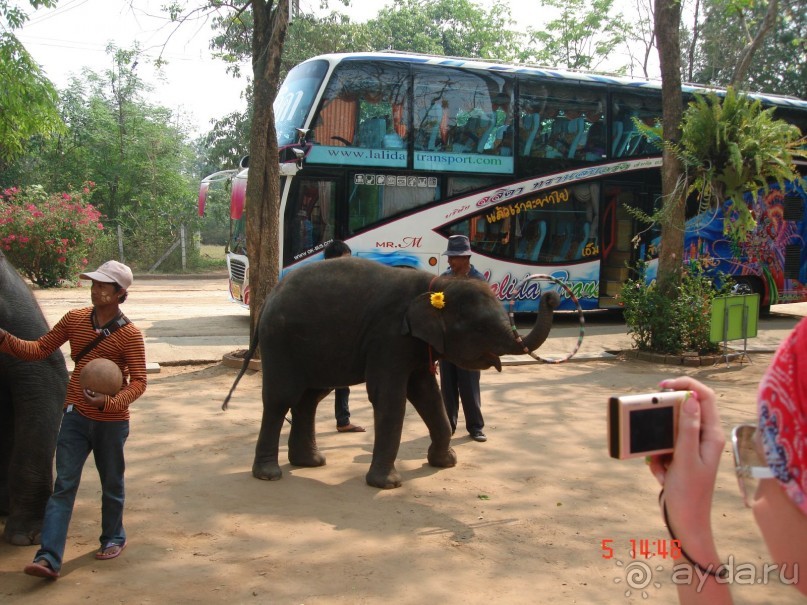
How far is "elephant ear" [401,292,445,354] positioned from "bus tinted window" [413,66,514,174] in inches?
324

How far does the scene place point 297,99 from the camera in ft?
42.6

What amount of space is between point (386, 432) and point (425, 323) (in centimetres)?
81

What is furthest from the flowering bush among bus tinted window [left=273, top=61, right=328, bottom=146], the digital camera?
the digital camera

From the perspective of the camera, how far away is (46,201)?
19812mm

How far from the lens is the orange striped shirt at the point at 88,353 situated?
4.02 metres

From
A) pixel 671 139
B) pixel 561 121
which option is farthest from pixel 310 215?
pixel 671 139

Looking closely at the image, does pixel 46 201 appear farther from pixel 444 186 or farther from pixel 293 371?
pixel 293 371

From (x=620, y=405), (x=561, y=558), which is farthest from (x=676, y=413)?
(x=561, y=558)

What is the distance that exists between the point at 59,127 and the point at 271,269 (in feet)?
33.2

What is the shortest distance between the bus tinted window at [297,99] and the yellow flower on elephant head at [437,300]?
7.70 meters

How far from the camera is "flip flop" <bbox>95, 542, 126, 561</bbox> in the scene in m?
4.10

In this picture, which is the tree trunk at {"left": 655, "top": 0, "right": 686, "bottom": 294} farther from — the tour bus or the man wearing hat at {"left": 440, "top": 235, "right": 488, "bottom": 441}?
the man wearing hat at {"left": 440, "top": 235, "right": 488, "bottom": 441}

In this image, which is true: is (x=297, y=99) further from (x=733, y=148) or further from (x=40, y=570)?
(x=40, y=570)
